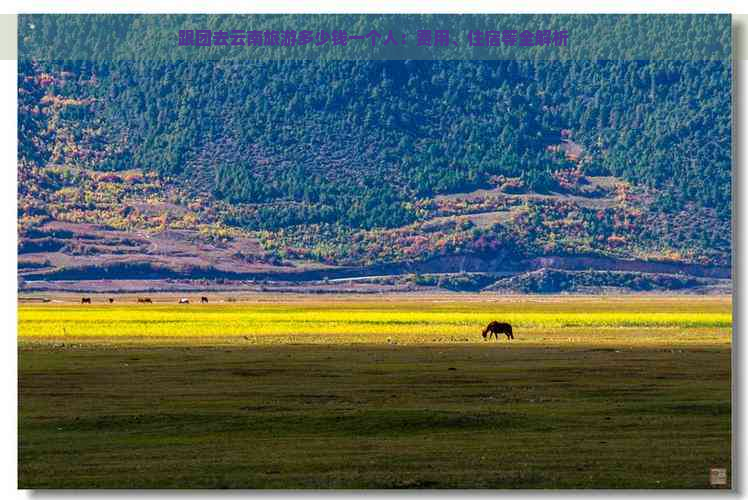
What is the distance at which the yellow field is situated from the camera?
61562mm

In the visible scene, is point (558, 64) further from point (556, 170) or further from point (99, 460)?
point (99, 460)

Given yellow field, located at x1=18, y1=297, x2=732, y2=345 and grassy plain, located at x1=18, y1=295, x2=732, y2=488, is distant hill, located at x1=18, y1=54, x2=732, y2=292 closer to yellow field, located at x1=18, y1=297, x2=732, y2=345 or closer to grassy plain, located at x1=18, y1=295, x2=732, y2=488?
yellow field, located at x1=18, y1=297, x2=732, y2=345

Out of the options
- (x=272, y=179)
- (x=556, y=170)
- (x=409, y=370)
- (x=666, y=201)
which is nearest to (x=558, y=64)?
(x=556, y=170)

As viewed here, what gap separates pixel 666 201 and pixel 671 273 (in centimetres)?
1310

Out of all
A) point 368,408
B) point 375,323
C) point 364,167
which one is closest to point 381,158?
point 364,167

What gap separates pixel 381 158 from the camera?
143 meters

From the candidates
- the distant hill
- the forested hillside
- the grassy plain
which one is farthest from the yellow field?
the forested hillside

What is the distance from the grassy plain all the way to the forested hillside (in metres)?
66.9

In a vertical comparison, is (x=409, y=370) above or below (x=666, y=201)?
below

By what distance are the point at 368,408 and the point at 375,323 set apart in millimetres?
42501

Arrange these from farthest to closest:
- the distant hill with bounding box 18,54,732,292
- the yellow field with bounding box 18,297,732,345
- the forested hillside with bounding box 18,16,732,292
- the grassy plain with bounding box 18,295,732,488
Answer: the forested hillside with bounding box 18,16,732,292 → the distant hill with bounding box 18,54,732,292 → the yellow field with bounding box 18,297,732,345 → the grassy plain with bounding box 18,295,732,488

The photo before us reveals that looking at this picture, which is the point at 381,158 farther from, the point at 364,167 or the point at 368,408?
the point at 368,408

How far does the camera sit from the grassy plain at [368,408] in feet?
82.2

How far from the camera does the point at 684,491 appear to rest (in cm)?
2414
